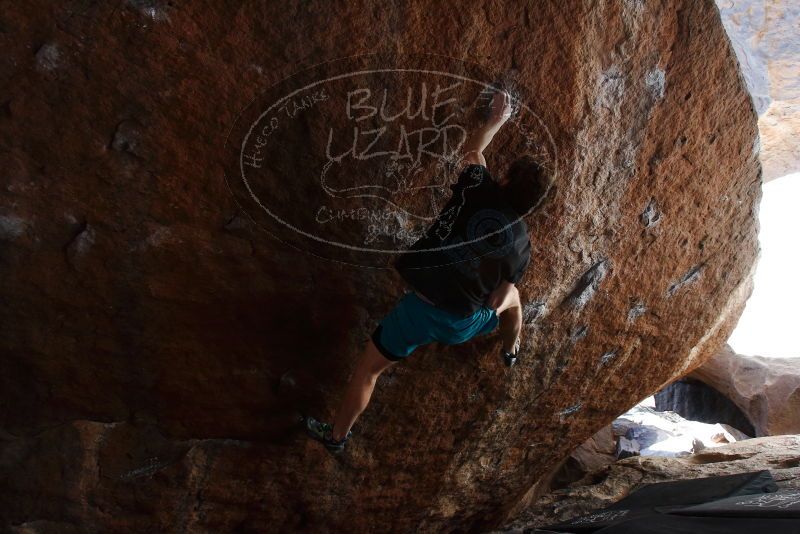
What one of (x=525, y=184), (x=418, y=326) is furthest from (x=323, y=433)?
(x=525, y=184)

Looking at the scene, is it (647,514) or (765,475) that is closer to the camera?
(647,514)

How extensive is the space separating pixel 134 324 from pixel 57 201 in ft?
1.62

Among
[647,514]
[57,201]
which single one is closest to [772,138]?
[647,514]

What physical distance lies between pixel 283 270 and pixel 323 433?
680 mm

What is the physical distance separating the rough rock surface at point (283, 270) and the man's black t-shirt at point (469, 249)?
0.63 ft

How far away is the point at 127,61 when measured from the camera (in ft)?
5.72

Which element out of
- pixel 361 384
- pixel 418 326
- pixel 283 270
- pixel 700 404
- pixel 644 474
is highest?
pixel 283 270

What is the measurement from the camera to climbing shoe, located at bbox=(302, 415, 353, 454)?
2.38 metres

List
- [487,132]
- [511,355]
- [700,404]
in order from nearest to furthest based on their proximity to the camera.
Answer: [487,132] < [511,355] < [700,404]

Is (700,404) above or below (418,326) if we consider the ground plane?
→ above

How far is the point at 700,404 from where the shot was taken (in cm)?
680

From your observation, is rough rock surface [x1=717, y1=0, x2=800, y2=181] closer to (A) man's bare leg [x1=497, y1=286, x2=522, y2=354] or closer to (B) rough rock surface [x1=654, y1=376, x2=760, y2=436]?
(A) man's bare leg [x1=497, y1=286, x2=522, y2=354]

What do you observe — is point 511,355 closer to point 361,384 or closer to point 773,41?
point 361,384

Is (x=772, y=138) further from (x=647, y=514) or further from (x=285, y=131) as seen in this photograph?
(x=285, y=131)
